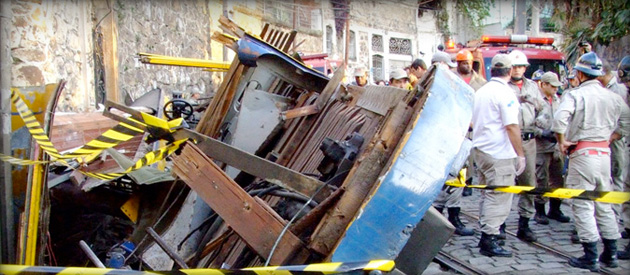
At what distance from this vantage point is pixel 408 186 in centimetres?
272

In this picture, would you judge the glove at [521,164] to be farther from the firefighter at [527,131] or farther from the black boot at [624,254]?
the black boot at [624,254]

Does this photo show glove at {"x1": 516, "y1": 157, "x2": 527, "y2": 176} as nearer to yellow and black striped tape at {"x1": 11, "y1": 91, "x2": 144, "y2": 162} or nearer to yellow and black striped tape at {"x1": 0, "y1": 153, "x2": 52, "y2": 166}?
yellow and black striped tape at {"x1": 11, "y1": 91, "x2": 144, "y2": 162}

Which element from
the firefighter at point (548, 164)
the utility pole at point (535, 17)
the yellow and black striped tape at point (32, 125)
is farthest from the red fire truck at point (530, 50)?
the yellow and black striped tape at point (32, 125)

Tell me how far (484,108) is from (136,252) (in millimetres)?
3540

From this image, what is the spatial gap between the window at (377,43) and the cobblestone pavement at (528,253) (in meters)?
19.6

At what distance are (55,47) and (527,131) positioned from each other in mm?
8016

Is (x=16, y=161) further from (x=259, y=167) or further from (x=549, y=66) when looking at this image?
(x=549, y=66)

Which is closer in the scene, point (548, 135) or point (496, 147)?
point (496, 147)

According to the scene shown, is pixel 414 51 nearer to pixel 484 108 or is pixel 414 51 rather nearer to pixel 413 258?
pixel 484 108

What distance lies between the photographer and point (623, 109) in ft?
19.1

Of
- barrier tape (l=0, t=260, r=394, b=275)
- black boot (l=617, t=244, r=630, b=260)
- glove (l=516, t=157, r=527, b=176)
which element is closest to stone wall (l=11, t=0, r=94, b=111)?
barrier tape (l=0, t=260, r=394, b=275)

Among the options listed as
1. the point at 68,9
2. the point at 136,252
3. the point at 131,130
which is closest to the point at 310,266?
the point at 131,130

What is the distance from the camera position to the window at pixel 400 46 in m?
26.6

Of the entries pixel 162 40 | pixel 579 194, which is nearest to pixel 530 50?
pixel 579 194
